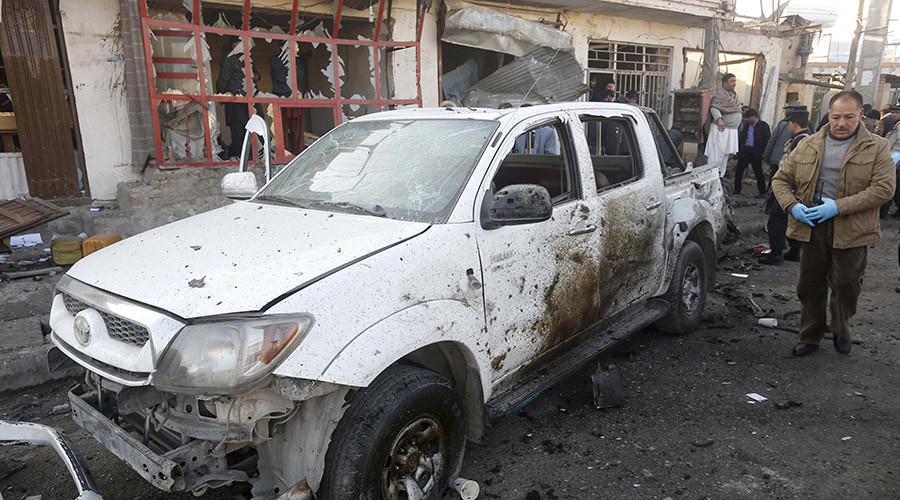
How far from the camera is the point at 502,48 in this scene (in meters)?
10.6

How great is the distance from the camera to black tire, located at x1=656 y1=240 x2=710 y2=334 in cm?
459

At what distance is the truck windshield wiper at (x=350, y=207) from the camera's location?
283cm

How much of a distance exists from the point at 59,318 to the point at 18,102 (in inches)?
239

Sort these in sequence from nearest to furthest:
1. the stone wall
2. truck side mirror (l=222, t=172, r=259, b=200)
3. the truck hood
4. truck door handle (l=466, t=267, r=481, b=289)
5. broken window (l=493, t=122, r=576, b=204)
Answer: the truck hood < truck door handle (l=466, t=267, r=481, b=289) < broken window (l=493, t=122, r=576, b=204) < truck side mirror (l=222, t=172, r=259, b=200) < the stone wall

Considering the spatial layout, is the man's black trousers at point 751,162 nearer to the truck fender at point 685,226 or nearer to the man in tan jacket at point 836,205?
the truck fender at point 685,226

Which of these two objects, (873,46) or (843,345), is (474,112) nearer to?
(843,345)

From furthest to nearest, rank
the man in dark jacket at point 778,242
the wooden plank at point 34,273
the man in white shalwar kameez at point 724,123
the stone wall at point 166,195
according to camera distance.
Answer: the man in white shalwar kameez at point 724,123 < the man in dark jacket at point 778,242 < the stone wall at point 166,195 < the wooden plank at point 34,273

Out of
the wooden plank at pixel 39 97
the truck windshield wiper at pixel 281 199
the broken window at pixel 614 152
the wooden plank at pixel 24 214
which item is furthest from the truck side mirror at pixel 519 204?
the wooden plank at pixel 39 97

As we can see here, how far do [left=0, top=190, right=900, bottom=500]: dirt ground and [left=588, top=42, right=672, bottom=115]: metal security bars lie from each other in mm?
9611

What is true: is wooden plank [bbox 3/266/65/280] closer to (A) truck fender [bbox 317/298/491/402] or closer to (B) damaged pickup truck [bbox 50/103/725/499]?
(B) damaged pickup truck [bbox 50/103/725/499]

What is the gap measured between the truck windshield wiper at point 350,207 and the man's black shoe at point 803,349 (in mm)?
3737

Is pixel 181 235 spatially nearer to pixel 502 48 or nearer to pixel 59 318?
pixel 59 318

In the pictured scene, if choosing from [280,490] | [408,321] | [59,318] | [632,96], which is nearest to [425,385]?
[408,321]

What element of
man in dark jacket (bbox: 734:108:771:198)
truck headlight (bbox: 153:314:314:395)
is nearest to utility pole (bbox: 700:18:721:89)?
man in dark jacket (bbox: 734:108:771:198)
